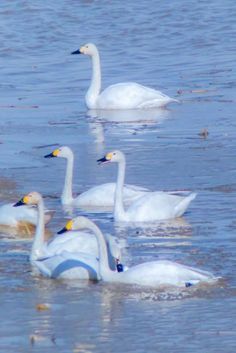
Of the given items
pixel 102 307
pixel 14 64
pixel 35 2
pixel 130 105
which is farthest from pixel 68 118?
pixel 35 2

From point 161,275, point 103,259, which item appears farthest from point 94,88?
point 161,275

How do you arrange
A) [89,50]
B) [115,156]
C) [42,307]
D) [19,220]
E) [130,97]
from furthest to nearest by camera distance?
[89,50], [130,97], [115,156], [19,220], [42,307]

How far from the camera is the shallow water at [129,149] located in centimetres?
788

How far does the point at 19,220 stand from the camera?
10.7 m

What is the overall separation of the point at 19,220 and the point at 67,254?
1.53m

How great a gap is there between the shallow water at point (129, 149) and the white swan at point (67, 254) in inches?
4.3

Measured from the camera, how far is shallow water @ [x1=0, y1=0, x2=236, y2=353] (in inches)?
310

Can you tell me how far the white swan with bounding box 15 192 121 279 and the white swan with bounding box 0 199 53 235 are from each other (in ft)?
2.17

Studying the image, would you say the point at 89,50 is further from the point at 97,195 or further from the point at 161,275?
the point at 161,275

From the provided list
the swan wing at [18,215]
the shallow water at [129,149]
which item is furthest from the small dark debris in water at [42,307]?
the swan wing at [18,215]

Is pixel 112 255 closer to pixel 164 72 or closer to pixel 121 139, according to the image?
pixel 121 139

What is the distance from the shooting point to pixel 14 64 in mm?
21484

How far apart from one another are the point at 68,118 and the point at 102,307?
26.3ft

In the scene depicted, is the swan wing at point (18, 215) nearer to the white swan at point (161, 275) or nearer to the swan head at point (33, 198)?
the swan head at point (33, 198)
